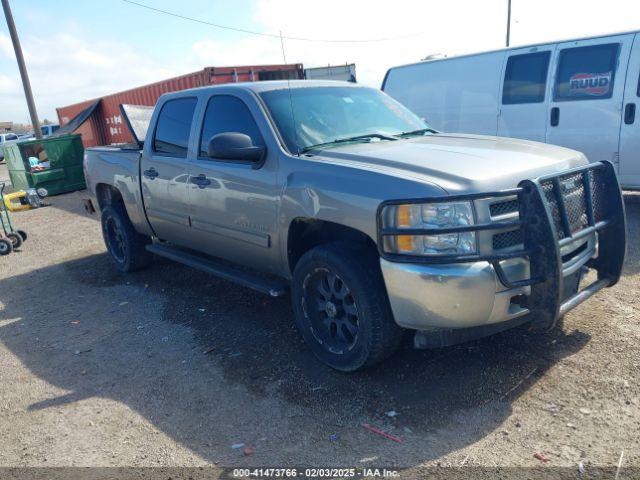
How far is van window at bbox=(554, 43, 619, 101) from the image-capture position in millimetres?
6918

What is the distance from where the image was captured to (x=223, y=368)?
379 cm

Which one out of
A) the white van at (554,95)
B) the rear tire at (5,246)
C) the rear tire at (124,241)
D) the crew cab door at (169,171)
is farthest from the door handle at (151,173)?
the white van at (554,95)

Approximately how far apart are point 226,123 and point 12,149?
13650mm

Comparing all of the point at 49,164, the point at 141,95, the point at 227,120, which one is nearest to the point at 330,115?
the point at 227,120

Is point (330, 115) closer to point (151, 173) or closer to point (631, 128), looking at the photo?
point (151, 173)

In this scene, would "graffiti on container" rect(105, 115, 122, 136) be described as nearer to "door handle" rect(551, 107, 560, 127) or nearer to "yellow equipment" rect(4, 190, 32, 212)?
"yellow equipment" rect(4, 190, 32, 212)

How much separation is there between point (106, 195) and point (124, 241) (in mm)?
771

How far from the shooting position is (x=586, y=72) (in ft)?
23.3

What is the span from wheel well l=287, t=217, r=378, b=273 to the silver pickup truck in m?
0.01

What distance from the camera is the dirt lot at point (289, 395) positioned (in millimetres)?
2768

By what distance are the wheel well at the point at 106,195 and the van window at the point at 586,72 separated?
6.02 metres

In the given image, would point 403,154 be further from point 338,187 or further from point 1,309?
point 1,309

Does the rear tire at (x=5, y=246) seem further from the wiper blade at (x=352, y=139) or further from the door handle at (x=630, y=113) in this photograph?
the door handle at (x=630, y=113)

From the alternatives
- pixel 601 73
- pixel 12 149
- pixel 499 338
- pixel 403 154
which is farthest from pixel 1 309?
pixel 12 149
